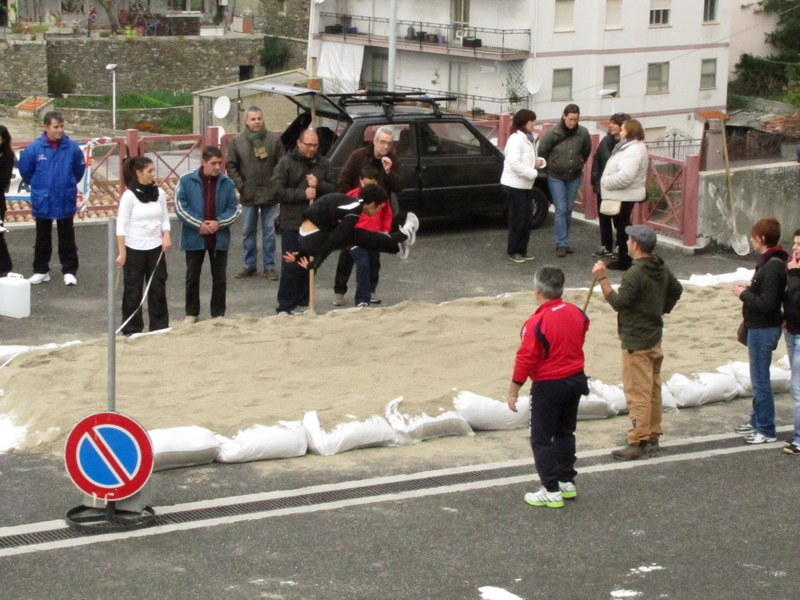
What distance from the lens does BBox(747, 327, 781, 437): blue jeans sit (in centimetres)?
780

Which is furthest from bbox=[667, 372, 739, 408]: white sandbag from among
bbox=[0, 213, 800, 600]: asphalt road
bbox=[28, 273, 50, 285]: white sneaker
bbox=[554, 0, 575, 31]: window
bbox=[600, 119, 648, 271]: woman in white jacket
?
bbox=[554, 0, 575, 31]: window

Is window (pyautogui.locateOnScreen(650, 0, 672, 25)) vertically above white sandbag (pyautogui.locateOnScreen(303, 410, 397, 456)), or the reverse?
window (pyautogui.locateOnScreen(650, 0, 672, 25))

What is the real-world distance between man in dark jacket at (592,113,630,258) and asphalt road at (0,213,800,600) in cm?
626

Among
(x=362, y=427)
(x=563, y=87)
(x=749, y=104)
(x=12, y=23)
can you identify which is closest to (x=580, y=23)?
(x=563, y=87)

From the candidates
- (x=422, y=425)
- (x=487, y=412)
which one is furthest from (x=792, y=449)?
(x=422, y=425)

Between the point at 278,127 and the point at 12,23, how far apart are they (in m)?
19.9

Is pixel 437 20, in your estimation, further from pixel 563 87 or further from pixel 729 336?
pixel 729 336

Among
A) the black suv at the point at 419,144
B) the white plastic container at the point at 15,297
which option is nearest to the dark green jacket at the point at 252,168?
the black suv at the point at 419,144

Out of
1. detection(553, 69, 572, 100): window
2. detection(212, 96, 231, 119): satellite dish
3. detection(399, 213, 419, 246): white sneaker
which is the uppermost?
detection(553, 69, 572, 100): window

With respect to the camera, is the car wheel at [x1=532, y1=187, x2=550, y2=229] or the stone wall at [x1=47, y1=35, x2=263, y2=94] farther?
the stone wall at [x1=47, y1=35, x2=263, y2=94]

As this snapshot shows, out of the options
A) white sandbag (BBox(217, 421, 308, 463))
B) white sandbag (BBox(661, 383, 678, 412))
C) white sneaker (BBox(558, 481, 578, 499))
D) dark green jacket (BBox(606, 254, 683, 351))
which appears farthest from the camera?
white sandbag (BBox(661, 383, 678, 412))

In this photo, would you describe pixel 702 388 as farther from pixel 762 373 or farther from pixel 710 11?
pixel 710 11

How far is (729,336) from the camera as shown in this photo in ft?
34.0

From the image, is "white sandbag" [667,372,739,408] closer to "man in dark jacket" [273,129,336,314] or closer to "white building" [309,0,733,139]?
"man in dark jacket" [273,129,336,314]
